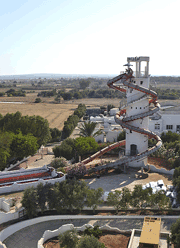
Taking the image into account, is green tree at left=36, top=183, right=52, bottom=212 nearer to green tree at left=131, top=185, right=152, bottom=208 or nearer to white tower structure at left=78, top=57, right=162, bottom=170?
green tree at left=131, top=185, right=152, bottom=208

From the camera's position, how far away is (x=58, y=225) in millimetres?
22391

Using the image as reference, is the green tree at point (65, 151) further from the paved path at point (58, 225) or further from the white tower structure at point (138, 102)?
the paved path at point (58, 225)

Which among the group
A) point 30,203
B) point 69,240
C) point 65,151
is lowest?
point 69,240

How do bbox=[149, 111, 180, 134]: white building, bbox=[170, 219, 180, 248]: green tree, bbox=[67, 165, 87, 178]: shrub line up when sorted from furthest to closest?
1. bbox=[149, 111, 180, 134]: white building
2. bbox=[67, 165, 87, 178]: shrub
3. bbox=[170, 219, 180, 248]: green tree

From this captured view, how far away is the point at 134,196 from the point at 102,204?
3690mm

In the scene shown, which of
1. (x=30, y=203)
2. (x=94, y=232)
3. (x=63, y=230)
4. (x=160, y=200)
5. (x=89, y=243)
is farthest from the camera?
(x=160, y=200)

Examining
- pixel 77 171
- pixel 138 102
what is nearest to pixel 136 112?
pixel 138 102

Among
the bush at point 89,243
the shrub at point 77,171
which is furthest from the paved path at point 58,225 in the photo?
the shrub at point 77,171

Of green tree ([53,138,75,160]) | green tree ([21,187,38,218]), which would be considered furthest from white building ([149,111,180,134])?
green tree ([21,187,38,218])

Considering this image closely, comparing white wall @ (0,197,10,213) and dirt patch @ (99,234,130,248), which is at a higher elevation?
white wall @ (0,197,10,213)

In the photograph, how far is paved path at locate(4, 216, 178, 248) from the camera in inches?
805

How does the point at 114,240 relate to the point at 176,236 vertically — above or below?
below

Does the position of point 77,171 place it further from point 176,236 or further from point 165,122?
point 165,122

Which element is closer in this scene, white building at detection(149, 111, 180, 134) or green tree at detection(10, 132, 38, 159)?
green tree at detection(10, 132, 38, 159)
